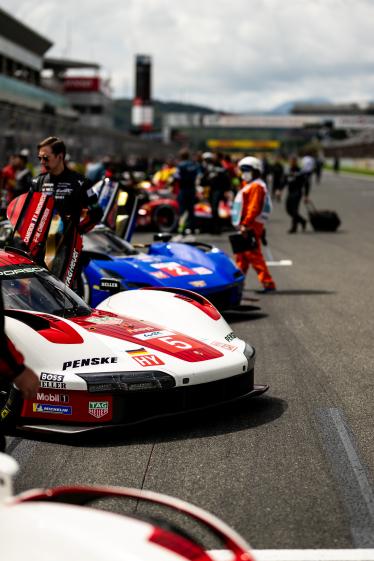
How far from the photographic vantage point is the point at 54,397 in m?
5.36

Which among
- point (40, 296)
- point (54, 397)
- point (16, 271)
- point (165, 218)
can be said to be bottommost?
point (165, 218)

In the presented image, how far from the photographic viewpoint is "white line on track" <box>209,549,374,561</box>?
12.2 feet

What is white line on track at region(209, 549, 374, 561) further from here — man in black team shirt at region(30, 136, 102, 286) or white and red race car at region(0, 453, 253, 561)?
man in black team shirt at region(30, 136, 102, 286)

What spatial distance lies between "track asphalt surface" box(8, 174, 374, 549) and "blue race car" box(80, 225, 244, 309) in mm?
1297

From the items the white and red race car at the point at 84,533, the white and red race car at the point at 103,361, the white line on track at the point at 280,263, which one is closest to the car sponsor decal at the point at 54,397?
the white and red race car at the point at 103,361

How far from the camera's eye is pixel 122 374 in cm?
539

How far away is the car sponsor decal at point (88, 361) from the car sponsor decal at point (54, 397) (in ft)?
0.52

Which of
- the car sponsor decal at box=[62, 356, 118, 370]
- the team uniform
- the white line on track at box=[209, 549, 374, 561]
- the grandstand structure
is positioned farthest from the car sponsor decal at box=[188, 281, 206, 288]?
the grandstand structure

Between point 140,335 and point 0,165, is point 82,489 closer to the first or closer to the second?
point 140,335

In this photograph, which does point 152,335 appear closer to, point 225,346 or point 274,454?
point 225,346

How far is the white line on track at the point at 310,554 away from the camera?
373 cm

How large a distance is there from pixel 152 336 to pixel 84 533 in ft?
11.6

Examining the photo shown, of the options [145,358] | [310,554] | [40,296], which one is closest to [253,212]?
[40,296]

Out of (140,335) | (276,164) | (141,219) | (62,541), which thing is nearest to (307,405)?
(140,335)
